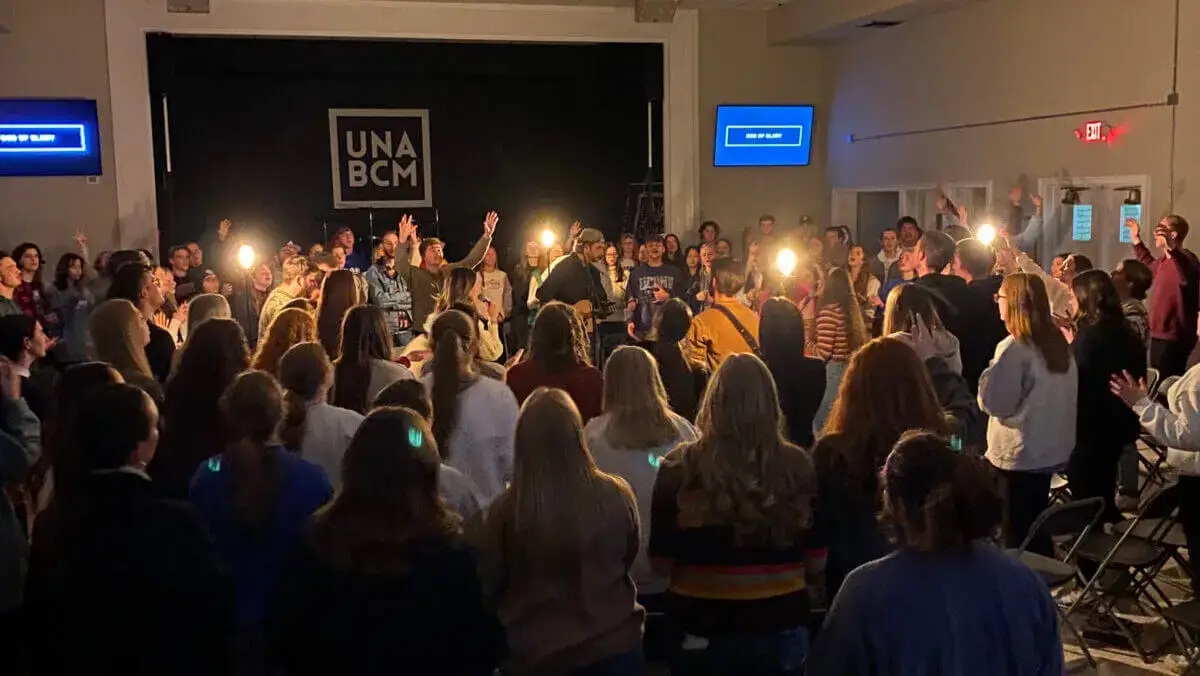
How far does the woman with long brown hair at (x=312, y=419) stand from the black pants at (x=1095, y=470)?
3212 millimetres

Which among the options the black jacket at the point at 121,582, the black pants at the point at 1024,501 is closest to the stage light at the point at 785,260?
the black pants at the point at 1024,501

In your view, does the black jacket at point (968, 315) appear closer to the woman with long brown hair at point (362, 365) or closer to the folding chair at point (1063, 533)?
the folding chair at point (1063, 533)

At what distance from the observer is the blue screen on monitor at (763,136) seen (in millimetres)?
11602

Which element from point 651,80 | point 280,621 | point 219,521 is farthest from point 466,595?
point 651,80

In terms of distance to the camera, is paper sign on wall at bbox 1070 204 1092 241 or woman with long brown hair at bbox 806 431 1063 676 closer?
woman with long brown hair at bbox 806 431 1063 676

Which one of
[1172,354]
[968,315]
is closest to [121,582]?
[968,315]

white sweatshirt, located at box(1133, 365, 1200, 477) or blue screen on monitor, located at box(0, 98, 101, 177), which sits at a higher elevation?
blue screen on monitor, located at box(0, 98, 101, 177)

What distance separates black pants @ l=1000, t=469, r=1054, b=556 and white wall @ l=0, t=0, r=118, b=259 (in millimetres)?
8758

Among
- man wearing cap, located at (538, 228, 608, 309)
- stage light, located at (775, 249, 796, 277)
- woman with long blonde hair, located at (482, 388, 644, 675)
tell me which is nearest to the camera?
woman with long blonde hair, located at (482, 388, 644, 675)

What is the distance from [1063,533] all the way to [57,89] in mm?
9528

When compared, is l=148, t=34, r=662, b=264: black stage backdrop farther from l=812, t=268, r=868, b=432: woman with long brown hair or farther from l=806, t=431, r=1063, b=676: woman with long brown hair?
l=806, t=431, r=1063, b=676: woman with long brown hair

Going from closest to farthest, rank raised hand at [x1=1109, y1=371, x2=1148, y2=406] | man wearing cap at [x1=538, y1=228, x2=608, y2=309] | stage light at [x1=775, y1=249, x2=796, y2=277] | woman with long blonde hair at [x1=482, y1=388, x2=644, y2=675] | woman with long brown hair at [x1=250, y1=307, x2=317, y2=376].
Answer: woman with long blonde hair at [x1=482, y1=388, x2=644, y2=675] < raised hand at [x1=1109, y1=371, x2=1148, y2=406] < woman with long brown hair at [x1=250, y1=307, x2=317, y2=376] < stage light at [x1=775, y1=249, x2=796, y2=277] < man wearing cap at [x1=538, y1=228, x2=608, y2=309]

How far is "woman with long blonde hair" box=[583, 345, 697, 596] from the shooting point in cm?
307

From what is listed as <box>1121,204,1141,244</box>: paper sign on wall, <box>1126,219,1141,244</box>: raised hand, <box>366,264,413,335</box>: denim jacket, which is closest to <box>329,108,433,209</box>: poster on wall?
<box>366,264,413,335</box>: denim jacket
